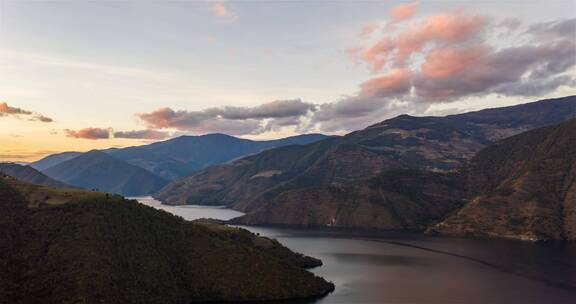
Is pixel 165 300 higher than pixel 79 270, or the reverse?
pixel 79 270

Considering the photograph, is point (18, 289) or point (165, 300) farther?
point (165, 300)

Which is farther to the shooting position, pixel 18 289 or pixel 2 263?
pixel 2 263

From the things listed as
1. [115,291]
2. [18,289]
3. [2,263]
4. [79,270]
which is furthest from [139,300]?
[2,263]

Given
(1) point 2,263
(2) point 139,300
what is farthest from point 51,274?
(2) point 139,300

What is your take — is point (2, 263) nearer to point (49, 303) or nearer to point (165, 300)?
point (49, 303)

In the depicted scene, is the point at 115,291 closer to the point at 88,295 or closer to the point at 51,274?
the point at 88,295

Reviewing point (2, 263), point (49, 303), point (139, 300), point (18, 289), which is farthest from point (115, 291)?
point (2, 263)

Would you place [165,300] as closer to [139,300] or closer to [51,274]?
[139,300]

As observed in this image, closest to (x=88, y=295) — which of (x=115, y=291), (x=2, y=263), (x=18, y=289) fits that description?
(x=115, y=291)

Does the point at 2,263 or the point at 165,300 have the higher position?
the point at 2,263
